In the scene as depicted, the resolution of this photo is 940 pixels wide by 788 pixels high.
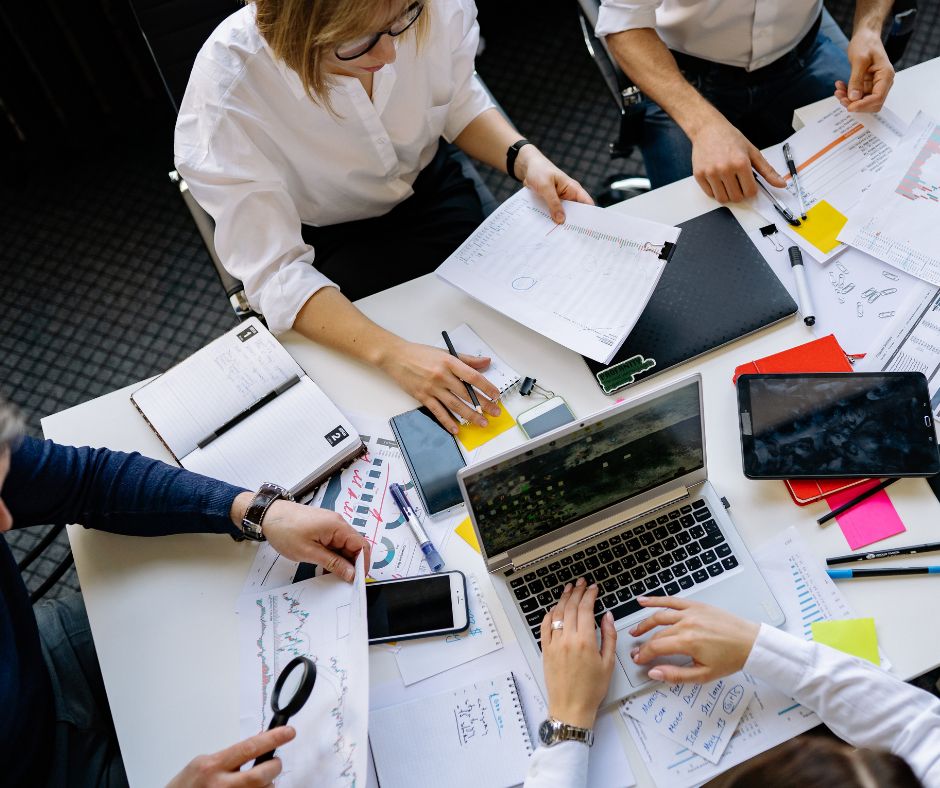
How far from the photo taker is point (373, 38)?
1.22 meters

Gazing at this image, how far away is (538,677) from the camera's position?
1140 mm

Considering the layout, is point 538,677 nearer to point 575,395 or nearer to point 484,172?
point 575,395

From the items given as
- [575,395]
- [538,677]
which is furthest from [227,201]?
[538,677]

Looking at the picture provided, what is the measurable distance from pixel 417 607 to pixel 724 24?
50.9 inches

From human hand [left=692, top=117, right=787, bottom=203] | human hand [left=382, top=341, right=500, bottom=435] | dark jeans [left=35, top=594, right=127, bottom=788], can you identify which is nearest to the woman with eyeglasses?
human hand [left=382, top=341, right=500, bottom=435]

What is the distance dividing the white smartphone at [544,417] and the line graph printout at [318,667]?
33 centimetres

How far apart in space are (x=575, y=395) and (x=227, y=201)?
25.2 inches

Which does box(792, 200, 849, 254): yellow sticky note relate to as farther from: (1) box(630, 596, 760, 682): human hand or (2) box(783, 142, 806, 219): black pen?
(1) box(630, 596, 760, 682): human hand

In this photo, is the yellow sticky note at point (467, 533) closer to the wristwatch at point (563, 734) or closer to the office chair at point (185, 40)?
the wristwatch at point (563, 734)

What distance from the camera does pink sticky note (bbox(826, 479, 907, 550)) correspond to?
1.21m

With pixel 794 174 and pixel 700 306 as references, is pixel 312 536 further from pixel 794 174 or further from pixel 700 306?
pixel 794 174

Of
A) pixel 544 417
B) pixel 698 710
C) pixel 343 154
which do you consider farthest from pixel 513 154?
pixel 698 710

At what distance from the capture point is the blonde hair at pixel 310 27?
1159 mm

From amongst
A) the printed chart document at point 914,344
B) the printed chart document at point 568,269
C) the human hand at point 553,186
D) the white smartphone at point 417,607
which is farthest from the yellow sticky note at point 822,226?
the white smartphone at point 417,607
